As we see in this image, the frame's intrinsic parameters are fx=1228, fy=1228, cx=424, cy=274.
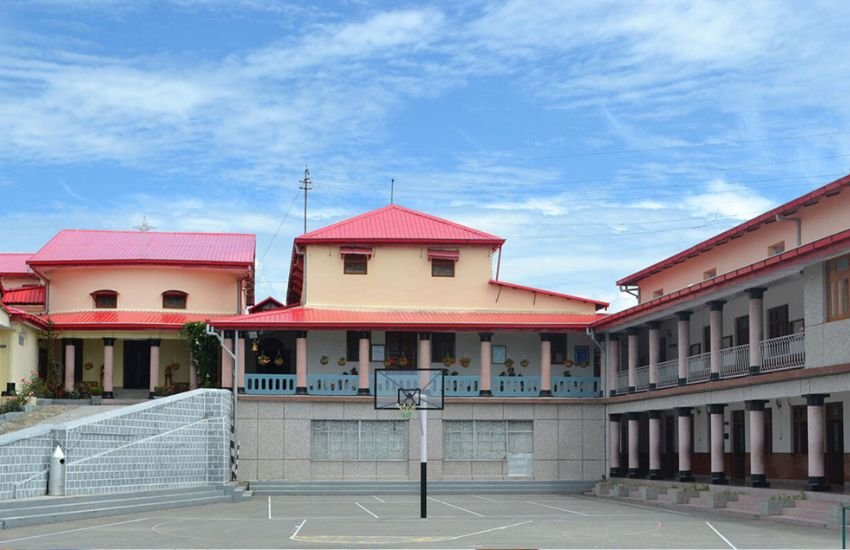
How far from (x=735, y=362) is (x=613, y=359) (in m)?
9.80

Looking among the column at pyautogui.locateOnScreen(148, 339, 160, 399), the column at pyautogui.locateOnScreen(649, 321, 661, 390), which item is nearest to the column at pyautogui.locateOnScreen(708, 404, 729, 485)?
the column at pyautogui.locateOnScreen(649, 321, 661, 390)

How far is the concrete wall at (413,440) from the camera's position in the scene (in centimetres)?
4044

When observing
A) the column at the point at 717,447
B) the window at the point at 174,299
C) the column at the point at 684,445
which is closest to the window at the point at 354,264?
the window at the point at 174,299

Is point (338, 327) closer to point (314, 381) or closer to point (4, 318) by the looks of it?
point (314, 381)

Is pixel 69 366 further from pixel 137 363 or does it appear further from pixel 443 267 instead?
pixel 443 267

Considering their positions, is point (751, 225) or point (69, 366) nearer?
point (751, 225)

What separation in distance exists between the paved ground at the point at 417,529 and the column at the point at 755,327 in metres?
3.97

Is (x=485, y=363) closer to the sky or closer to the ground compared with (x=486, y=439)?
closer to the sky

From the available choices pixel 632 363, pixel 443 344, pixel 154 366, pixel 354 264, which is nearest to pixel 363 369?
pixel 443 344

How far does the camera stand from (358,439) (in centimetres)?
4128

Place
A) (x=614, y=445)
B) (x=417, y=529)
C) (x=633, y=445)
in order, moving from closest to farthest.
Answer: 1. (x=417, y=529)
2. (x=633, y=445)
3. (x=614, y=445)

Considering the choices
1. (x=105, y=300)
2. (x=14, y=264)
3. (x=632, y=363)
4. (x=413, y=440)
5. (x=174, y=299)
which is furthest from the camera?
(x=14, y=264)

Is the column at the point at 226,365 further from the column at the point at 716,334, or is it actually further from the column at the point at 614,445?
the column at the point at 716,334

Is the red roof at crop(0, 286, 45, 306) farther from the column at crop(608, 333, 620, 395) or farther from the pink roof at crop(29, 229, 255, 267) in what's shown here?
the column at crop(608, 333, 620, 395)
